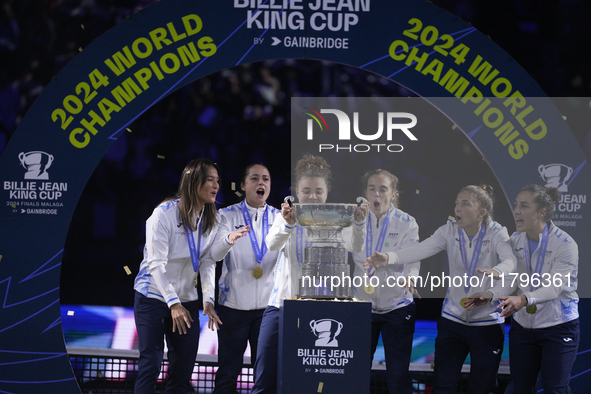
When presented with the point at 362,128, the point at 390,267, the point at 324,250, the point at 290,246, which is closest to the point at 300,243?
the point at 290,246

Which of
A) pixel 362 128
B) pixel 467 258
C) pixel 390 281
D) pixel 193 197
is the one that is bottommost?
pixel 390 281

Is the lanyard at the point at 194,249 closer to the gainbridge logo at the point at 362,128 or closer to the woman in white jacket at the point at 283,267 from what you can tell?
the woman in white jacket at the point at 283,267

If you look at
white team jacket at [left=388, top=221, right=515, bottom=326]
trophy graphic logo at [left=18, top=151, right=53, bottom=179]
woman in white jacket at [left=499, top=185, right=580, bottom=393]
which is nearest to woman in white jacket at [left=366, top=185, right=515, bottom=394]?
white team jacket at [left=388, top=221, right=515, bottom=326]

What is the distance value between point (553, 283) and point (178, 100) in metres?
2.96

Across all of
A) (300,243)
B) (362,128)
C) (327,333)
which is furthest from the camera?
(362,128)

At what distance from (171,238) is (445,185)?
1.93m

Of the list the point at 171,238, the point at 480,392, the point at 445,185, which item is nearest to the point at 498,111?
the point at 445,185

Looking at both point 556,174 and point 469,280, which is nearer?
point 469,280

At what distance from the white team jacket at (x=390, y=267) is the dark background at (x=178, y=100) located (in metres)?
0.87

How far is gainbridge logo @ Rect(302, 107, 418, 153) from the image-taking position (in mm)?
3863

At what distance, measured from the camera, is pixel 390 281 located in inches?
143

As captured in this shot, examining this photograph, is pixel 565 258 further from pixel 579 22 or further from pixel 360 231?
pixel 579 22

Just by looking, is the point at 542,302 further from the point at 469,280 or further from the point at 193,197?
the point at 193,197

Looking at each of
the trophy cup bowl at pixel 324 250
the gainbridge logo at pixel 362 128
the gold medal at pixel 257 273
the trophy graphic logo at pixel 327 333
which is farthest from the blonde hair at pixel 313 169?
the trophy graphic logo at pixel 327 333
